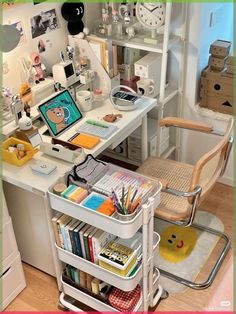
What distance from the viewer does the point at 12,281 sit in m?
2.10

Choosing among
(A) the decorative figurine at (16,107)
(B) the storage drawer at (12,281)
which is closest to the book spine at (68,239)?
(B) the storage drawer at (12,281)

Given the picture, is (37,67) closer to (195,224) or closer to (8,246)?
(8,246)

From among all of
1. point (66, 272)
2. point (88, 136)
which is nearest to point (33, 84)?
point (88, 136)

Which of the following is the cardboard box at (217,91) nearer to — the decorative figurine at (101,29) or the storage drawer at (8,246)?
the decorative figurine at (101,29)

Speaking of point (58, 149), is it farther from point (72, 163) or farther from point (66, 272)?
point (66, 272)

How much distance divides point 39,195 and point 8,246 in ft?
1.14

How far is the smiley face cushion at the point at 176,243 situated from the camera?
91.4 inches

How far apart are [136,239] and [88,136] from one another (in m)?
0.56

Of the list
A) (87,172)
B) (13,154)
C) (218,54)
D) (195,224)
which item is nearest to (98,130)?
(87,172)

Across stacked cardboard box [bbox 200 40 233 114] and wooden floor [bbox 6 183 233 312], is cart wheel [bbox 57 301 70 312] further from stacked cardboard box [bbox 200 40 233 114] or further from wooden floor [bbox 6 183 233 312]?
stacked cardboard box [bbox 200 40 233 114]

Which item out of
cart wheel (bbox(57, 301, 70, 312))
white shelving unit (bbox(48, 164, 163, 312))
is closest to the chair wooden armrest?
white shelving unit (bbox(48, 164, 163, 312))

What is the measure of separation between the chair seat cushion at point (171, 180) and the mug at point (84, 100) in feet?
1.45

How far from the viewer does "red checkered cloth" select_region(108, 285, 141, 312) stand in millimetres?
1852

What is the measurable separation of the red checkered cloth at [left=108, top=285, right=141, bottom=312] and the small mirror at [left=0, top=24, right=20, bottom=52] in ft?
4.07
